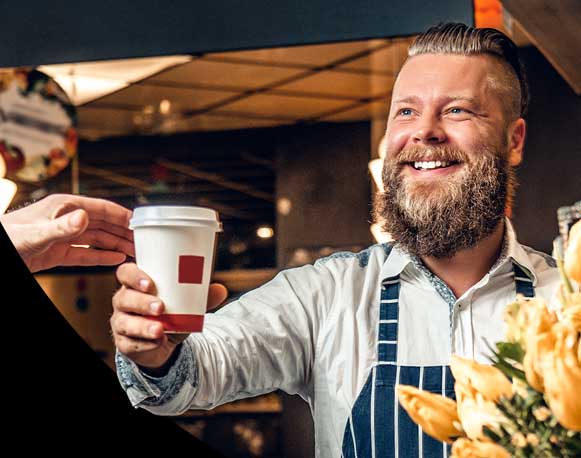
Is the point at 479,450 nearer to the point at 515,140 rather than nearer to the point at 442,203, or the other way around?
the point at 442,203

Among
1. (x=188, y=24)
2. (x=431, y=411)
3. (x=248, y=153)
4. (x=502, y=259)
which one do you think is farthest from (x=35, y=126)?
(x=431, y=411)

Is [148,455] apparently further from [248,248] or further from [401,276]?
[248,248]

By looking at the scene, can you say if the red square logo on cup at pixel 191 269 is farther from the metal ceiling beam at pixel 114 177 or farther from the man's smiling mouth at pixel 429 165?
the metal ceiling beam at pixel 114 177

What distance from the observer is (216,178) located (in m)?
7.42

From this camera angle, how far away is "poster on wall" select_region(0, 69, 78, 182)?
4887mm

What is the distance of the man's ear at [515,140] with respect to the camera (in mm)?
1772

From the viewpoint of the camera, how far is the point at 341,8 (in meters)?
3.11

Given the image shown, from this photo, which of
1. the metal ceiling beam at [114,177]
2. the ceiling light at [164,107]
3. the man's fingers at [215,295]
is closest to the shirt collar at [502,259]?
the man's fingers at [215,295]

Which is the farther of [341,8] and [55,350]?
[341,8]

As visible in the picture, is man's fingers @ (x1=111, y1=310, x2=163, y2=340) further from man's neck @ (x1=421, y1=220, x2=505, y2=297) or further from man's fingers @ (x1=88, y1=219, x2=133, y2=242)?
man's neck @ (x1=421, y1=220, x2=505, y2=297)

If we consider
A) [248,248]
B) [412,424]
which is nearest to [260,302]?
[412,424]

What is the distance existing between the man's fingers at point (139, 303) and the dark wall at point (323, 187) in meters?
5.41

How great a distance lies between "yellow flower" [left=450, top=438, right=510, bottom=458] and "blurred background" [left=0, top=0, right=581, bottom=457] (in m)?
3.94

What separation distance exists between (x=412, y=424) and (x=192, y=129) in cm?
565
